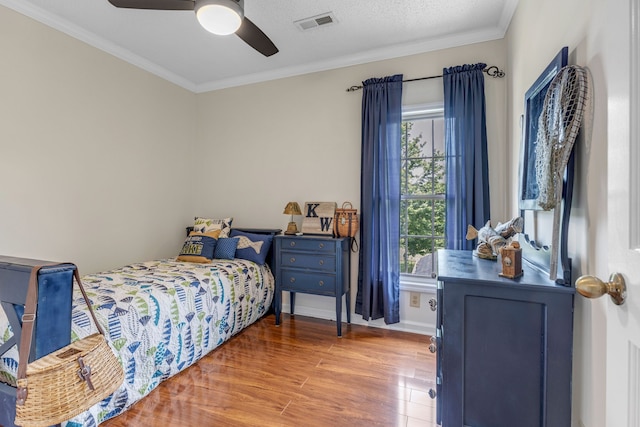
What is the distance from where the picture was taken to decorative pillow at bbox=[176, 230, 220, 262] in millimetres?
3131

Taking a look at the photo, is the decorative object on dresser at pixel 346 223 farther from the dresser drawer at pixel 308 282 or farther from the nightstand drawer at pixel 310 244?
the dresser drawer at pixel 308 282

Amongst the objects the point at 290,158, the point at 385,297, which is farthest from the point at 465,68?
the point at 385,297

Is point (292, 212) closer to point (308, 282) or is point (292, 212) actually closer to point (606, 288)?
point (308, 282)

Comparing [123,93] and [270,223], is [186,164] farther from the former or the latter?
[270,223]

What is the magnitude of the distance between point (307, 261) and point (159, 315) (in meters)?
1.33

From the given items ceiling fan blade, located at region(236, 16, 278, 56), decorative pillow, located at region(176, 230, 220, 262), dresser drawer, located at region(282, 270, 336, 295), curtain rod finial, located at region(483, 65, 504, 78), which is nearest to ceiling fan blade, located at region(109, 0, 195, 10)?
ceiling fan blade, located at region(236, 16, 278, 56)

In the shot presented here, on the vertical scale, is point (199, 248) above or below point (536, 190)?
below

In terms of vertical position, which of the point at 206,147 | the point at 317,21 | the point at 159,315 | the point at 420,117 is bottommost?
the point at 159,315

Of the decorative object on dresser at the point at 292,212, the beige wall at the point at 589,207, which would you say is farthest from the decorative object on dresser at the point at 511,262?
the decorative object on dresser at the point at 292,212

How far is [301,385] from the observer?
210cm

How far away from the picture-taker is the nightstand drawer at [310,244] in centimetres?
290

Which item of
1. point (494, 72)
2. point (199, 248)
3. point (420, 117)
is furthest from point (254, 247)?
point (494, 72)

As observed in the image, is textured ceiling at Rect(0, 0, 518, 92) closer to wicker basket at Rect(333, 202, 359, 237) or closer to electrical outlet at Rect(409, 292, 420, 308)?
wicker basket at Rect(333, 202, 359, 237)

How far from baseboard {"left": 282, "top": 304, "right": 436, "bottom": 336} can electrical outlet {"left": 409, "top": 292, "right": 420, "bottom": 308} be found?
0.55 ft
